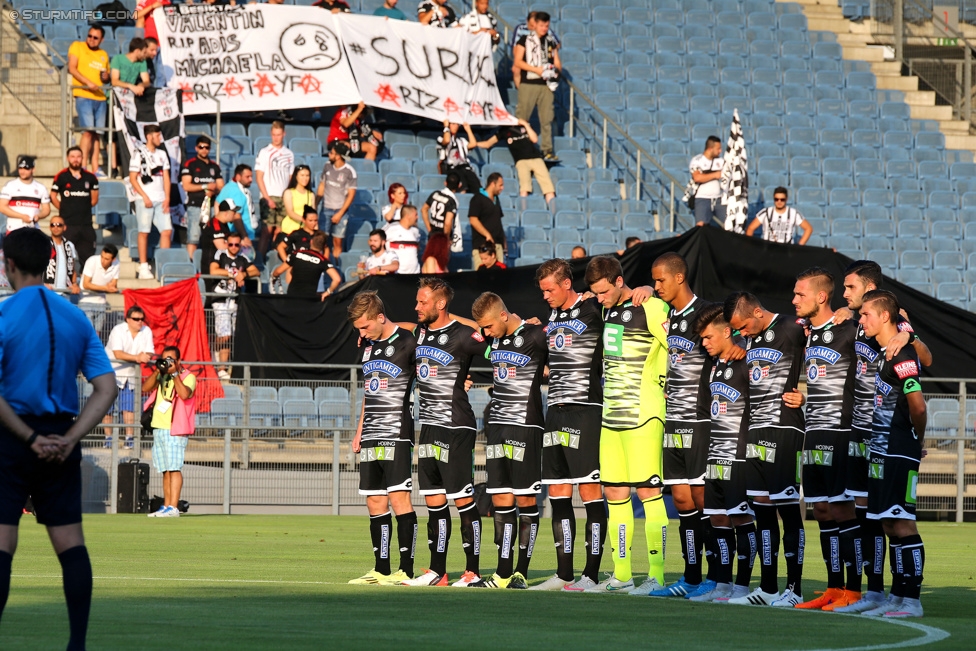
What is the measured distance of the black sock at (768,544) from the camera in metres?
10.4

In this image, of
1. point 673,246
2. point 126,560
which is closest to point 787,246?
point 673,246

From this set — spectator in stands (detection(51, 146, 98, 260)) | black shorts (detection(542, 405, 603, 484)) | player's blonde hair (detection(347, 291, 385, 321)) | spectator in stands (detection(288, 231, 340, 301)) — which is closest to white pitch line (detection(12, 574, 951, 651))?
black shorts (detection(542, 405, 603, 484))

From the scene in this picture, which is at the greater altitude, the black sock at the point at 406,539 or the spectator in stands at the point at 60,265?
the spectator in stands at the point at 60,265

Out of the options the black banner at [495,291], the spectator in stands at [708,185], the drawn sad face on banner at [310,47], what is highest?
the drawn sad face on banner at [310,47]

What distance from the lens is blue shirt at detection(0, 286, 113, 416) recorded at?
6.80 metres

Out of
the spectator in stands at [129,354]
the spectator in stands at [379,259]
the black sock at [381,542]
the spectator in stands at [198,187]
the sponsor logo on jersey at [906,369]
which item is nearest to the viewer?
the sponsor logo on jersey at [906,369]

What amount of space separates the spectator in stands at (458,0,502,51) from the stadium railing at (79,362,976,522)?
29.4 ft

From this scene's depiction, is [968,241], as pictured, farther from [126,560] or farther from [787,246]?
[126,560]

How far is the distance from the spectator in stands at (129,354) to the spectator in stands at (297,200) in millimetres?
3622

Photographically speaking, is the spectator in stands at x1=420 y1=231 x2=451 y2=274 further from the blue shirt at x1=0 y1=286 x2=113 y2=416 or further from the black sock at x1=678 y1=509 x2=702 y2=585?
the blue shirt at x1=0 y1=286 x2=113 y2=416

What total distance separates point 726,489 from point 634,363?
1.20 meters

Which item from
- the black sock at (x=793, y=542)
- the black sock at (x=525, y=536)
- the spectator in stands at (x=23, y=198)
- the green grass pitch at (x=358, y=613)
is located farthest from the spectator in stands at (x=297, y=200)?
the black sock at (x=793, y=542)

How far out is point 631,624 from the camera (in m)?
8.73

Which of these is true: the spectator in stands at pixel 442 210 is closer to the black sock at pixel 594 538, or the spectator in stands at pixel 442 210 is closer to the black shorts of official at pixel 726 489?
the black sock at pixel 594 538
